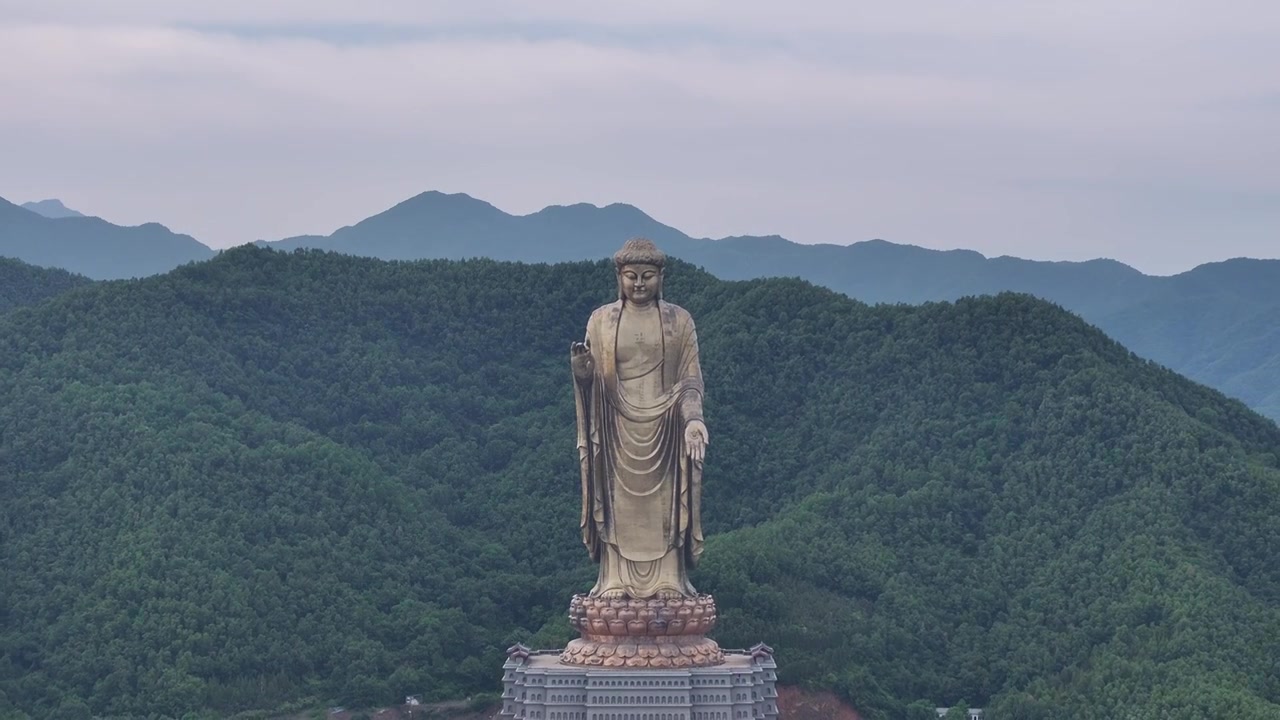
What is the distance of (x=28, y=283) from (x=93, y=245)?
164ft

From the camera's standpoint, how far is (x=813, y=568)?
156 ft

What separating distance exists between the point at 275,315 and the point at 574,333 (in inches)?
251

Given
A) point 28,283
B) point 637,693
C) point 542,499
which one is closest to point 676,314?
point 637,693

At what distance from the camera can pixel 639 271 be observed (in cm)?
3359

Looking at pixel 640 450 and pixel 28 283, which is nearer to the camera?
pixel 640 450

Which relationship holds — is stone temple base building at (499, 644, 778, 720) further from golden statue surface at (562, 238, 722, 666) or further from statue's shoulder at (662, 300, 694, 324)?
statue's shoulder at (662, 300, 694, 324)

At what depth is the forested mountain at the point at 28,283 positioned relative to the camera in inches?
2501

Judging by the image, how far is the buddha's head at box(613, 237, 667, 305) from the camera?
1323 inches

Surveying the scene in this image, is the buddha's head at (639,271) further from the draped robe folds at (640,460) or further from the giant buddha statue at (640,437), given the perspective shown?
the draped robe folds at (640,460)

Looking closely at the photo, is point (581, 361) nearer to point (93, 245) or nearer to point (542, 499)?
point (542, 499)

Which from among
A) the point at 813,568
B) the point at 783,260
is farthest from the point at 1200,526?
the point at 783,260

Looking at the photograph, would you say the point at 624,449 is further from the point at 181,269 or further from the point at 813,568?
the point at 181,269

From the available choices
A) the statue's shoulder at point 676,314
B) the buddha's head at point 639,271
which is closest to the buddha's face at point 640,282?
the buddha's head at point 639,271

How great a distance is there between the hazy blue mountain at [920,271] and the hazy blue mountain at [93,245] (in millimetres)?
5643
